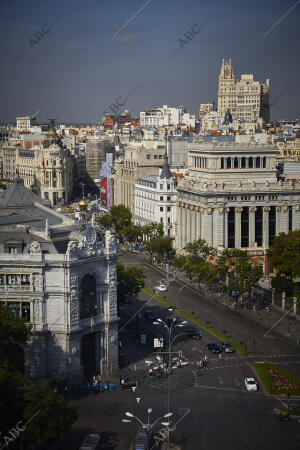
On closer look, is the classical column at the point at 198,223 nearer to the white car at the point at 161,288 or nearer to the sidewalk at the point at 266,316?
the sidewalk at the point at 266,316

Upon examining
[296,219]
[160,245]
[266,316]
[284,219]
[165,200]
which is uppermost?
[165,200]

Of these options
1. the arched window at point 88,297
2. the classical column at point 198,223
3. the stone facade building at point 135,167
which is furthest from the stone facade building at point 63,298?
the stone facade building at point 135,167

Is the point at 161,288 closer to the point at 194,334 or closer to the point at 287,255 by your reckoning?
the point at 287,255

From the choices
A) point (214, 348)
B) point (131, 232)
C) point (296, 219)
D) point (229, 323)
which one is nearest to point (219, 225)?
point (296, 219)

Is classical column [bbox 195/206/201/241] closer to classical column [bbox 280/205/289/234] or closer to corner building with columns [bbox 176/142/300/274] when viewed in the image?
corner building with columns [bbox 176/142/300/274]

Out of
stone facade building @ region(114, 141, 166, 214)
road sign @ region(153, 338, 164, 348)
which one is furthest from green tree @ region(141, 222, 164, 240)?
road sign @ region(153, 338, 164, 348)

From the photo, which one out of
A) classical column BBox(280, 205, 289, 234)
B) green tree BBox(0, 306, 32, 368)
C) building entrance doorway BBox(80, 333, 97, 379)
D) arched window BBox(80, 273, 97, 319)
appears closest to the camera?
green tree BBox(0, 306, 32, 368)
